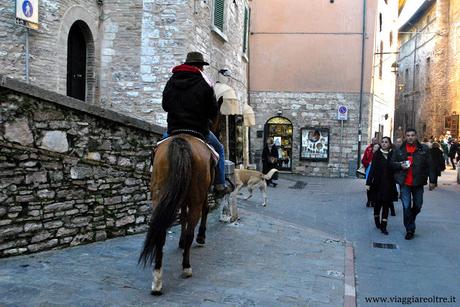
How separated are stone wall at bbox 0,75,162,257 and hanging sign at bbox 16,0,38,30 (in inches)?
116

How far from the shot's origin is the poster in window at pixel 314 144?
21688 mm

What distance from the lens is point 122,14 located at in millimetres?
10500

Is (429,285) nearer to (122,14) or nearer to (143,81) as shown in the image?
(143,81)

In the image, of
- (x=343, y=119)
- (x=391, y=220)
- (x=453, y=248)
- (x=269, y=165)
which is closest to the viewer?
(x=453, y=248)

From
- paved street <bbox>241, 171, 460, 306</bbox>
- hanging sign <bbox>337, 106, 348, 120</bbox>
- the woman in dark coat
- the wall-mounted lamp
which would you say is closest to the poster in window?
hanging sign <bbox>337, 106, 348, 120</bbox>

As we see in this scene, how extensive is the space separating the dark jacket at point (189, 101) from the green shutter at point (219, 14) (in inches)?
319

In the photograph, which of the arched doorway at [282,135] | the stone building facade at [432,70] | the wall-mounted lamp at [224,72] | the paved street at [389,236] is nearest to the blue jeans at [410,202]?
the paved street at [389,236]

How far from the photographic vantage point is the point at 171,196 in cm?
467

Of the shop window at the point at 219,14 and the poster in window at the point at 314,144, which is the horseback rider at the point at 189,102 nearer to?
the shop window at the point at 219,14

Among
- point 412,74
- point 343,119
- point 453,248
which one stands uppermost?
point 412,74

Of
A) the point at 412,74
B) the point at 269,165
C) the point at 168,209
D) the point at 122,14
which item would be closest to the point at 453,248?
the point at 168,209

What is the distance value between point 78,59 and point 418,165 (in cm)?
692

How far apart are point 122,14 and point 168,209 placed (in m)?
7.01

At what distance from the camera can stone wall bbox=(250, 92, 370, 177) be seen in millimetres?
21562
